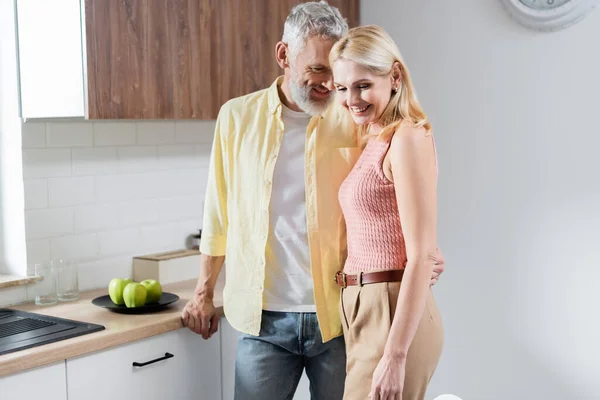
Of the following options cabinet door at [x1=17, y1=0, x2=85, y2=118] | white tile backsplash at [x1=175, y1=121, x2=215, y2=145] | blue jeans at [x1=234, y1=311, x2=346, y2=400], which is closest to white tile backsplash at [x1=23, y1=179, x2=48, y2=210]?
cabinet door at [x1=17, y1=0, x2=85, y2=118]

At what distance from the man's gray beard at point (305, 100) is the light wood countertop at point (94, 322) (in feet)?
2.28

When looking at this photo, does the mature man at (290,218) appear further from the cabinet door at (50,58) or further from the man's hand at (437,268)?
the cabinet door at (50,58)

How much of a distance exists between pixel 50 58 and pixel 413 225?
1278mm

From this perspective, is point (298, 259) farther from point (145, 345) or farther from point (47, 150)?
point (47, 150)

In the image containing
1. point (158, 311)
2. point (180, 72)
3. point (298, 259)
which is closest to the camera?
point (298, 259)

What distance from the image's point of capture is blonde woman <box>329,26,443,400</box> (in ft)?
5.53

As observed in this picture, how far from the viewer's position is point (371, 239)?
1.81 metres

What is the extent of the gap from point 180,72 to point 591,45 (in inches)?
60.1

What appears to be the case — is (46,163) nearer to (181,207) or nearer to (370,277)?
(181,207)

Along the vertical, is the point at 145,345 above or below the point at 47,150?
below

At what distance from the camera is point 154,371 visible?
218 cm

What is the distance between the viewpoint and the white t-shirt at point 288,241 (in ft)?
6.71

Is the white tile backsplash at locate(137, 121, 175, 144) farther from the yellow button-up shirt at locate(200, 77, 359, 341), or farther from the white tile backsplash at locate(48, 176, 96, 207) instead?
the yellow button-up shirt at locate(200, 77, 359, 341)

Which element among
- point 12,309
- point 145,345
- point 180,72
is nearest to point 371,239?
point 145,345
